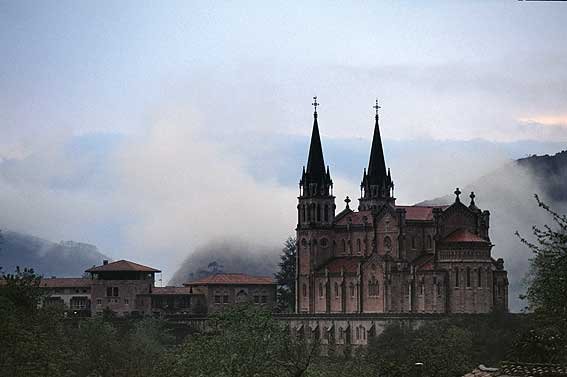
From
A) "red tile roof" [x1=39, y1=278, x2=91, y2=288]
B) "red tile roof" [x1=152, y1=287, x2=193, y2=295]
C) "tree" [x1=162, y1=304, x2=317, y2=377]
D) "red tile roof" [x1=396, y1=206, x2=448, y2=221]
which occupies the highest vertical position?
"red tile roof" [x1=396, y1=206, x2=448, y2=221]

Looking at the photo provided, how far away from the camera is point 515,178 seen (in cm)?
19038

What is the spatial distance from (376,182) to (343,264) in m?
10.2

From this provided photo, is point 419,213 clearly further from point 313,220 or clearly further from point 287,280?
point 287,280

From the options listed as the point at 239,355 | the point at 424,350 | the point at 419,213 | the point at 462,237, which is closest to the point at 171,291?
the point at 419,213

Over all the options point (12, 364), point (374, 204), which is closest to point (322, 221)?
point (374, 204)

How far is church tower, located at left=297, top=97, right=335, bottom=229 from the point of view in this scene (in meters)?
157

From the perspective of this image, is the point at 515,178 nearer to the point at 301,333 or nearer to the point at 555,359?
the point at 301,333

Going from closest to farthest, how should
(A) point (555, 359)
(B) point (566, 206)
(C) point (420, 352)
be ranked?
(A) point (555, 359)
(C) point (420, 352)
(B) point (566, 206)

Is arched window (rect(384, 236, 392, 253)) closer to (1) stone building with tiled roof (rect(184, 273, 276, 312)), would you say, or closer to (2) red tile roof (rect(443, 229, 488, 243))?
(2) red tile roof (rect(443, 229, 488, 243))

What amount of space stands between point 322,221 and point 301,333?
46.6 feet

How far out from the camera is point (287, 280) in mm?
172875

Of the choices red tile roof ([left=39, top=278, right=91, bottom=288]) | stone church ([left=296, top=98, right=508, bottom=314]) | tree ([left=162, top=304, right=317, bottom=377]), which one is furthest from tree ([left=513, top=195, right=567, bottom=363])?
red tile roof ([left=39, top=278, right=91, bottom=288])

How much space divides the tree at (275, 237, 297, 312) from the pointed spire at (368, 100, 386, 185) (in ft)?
49.3

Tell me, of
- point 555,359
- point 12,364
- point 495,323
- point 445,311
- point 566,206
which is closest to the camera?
point 555,359
